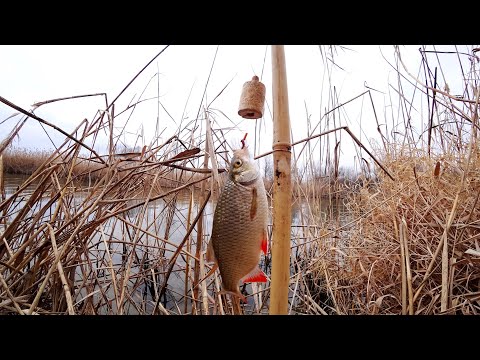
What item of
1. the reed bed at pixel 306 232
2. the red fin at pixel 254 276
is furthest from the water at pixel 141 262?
the red fin at pixel 254 276

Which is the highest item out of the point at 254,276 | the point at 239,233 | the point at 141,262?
the point at 239,233

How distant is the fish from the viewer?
2.28 feet

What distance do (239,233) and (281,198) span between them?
5.5 inches

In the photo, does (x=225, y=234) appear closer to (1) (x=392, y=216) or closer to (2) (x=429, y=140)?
(1) (x=392, y=216)

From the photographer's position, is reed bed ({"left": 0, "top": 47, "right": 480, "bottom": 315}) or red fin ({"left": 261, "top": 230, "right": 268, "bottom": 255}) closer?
red fin ({"left": 261, "top": 230, "right": 268, "bottom": 255})

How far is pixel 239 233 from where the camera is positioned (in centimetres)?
69

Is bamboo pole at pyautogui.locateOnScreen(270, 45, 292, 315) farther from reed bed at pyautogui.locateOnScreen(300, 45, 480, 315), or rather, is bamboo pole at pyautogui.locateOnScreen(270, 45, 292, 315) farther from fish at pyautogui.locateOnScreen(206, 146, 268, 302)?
reed bed at pyautogui.locateOnScreen(300, 45, 480, 315)

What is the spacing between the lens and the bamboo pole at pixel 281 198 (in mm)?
702

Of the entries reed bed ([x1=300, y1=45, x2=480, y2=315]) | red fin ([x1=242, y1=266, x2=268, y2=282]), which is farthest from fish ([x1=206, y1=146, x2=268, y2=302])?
reed bed ([x1=300, y1=45, x2=480, y2=315])

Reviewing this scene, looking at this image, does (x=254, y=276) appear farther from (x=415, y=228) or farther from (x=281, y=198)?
(x=415, y=228)

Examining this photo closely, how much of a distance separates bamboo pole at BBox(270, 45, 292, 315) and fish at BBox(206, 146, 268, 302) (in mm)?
39

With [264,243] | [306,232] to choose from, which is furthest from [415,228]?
[264,243]
